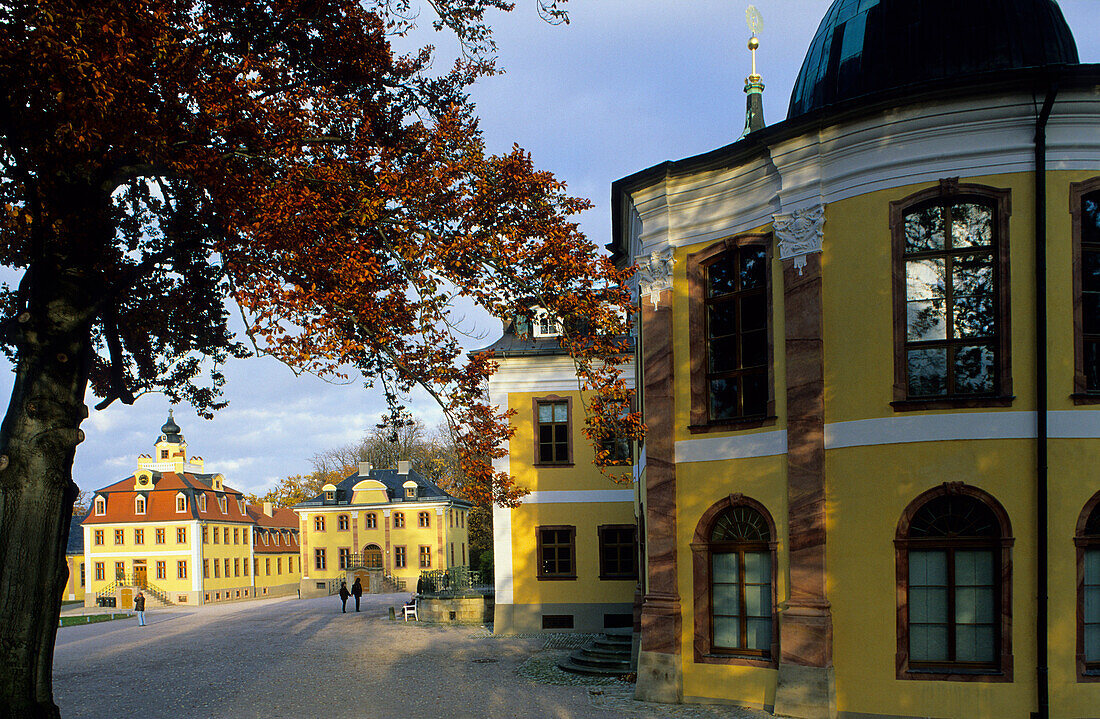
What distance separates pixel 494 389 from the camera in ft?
85.6

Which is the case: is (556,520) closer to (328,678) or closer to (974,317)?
(328,678)

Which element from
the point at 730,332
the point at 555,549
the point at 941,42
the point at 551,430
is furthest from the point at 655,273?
the point at 555,549

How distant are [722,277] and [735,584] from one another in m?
4.48

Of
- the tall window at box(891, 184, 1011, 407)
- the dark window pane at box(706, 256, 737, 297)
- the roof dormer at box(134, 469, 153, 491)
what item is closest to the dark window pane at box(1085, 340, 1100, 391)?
the tall window at box(891, 184, 1011, 407)

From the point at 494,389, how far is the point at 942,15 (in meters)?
15.1

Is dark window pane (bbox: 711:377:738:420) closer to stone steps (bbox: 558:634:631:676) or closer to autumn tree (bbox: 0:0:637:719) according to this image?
autumn tree (bbox: 0:0:637:719)

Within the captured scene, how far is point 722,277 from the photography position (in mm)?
14422

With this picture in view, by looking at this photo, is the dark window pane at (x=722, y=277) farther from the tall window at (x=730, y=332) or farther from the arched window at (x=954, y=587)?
the arched window at (x=954, y=587)

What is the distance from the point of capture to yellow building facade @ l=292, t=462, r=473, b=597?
63.5 m

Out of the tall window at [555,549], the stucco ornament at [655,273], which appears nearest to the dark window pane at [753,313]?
the stucco ornament at [655,273]

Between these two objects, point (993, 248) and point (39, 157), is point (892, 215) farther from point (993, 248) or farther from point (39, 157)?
point (39, 157)

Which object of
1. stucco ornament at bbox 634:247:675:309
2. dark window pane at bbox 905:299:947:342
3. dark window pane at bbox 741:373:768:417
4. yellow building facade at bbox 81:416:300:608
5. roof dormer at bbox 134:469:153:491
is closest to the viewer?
dark window pane at bbox 905:299:947:342

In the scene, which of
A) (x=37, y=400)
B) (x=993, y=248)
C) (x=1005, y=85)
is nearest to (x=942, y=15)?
(x=1005, y=85)

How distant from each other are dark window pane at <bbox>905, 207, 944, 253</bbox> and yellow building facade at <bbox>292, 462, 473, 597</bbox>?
5358cm
